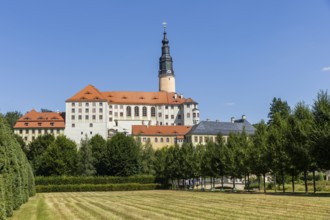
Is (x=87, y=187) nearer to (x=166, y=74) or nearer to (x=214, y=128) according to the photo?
(x=214, y=128)

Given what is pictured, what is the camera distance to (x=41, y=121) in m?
159

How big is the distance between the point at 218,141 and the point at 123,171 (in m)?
32.0

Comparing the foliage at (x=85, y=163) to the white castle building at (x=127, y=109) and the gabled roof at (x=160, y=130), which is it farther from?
the white castle building at (x=127, y=109)

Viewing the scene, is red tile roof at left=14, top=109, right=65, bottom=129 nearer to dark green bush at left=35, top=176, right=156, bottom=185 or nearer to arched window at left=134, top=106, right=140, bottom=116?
arched window at left=134, top=106, right=140, bottom=116

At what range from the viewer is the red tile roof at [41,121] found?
518 feet

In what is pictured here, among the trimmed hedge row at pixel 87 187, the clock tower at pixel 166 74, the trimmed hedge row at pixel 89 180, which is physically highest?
the clock tower at pixel 166 74

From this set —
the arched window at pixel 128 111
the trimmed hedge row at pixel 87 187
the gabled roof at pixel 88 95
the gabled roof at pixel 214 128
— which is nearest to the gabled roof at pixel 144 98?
the arched window at pixel 128 111

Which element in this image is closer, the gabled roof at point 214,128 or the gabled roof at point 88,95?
the gabled roof at point 214,128

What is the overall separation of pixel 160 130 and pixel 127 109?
2624 cm

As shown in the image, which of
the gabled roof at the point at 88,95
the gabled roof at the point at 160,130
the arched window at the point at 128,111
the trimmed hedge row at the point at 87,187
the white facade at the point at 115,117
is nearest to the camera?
the trimmed hedge row at the point at 87,187

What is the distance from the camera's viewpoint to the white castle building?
158000 mm

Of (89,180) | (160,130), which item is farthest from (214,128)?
(89,180)

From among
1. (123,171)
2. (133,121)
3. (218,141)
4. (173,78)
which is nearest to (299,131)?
(218,141)

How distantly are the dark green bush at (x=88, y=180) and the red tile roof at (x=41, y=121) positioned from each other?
245 ft
